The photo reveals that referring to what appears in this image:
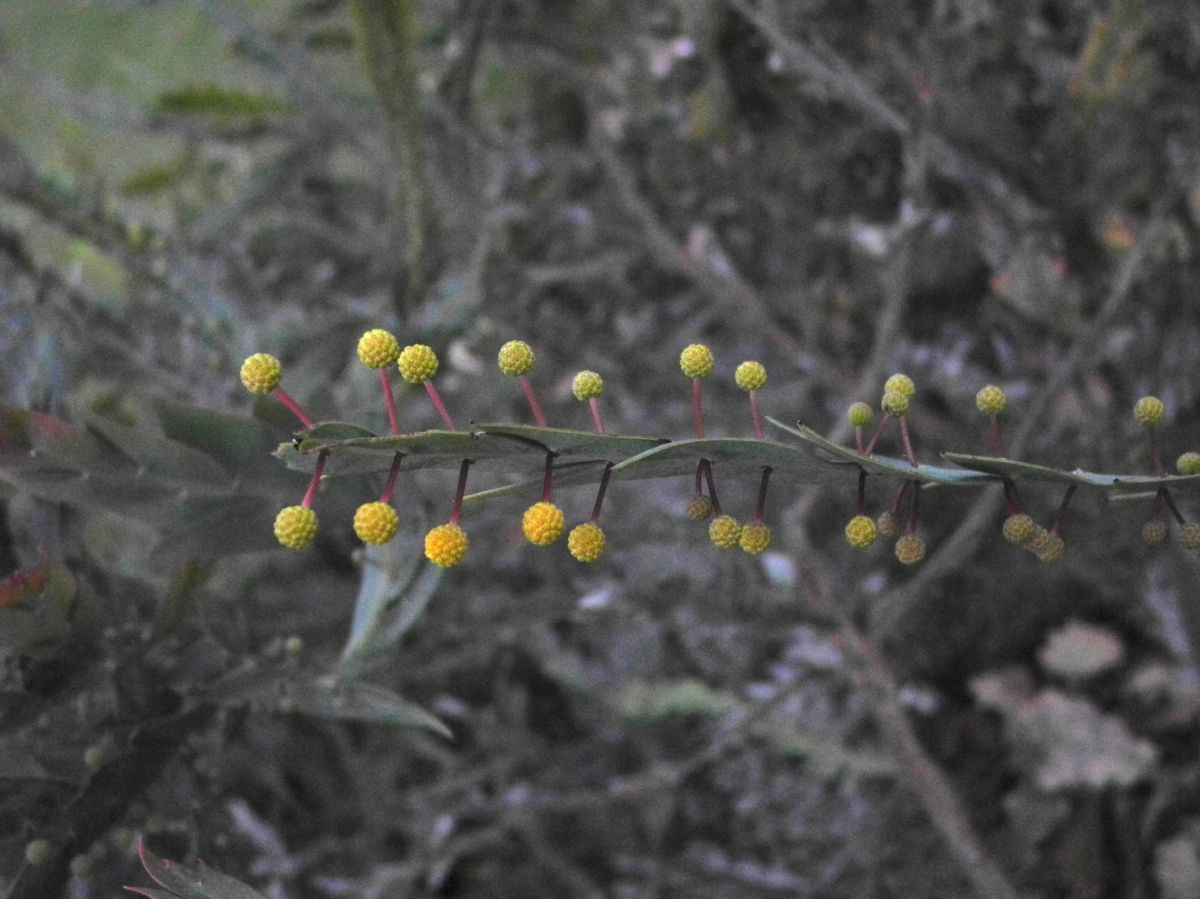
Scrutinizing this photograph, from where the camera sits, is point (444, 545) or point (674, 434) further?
point (674, 434)

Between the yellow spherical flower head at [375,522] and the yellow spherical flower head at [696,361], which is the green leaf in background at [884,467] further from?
the yellow spherical flower head at [375,522]

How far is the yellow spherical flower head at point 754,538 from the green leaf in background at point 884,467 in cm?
4

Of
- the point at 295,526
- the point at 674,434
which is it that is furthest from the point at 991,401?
the point at 674,434

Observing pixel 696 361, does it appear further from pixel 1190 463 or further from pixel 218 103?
pixel 218 103

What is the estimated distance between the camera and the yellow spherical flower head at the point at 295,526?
1.60 feet

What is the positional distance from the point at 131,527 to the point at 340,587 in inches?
15.6

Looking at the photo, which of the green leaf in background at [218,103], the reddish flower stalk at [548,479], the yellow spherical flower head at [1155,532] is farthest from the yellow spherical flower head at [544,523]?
the green leaf in background at [218,103]

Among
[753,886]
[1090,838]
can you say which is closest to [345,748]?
[753,886]

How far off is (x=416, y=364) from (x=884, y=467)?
19 cm

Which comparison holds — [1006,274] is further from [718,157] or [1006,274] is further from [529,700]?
[529,700]

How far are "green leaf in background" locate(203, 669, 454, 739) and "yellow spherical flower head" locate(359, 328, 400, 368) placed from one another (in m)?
0.35

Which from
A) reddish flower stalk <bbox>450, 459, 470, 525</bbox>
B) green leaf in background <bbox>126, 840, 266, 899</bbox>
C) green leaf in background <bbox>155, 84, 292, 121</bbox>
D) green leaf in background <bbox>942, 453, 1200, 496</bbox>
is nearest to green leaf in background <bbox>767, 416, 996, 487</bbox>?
green leaf in background <bbox>942, 453, 1200, 496</bbox>

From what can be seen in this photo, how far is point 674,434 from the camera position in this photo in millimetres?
1508

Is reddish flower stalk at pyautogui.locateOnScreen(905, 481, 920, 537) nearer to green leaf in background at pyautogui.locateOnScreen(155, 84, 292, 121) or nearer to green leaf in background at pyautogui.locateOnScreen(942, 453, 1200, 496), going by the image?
green leaf in background at pyautogui.locateOnScreen(942, 453, 1200, 496)
